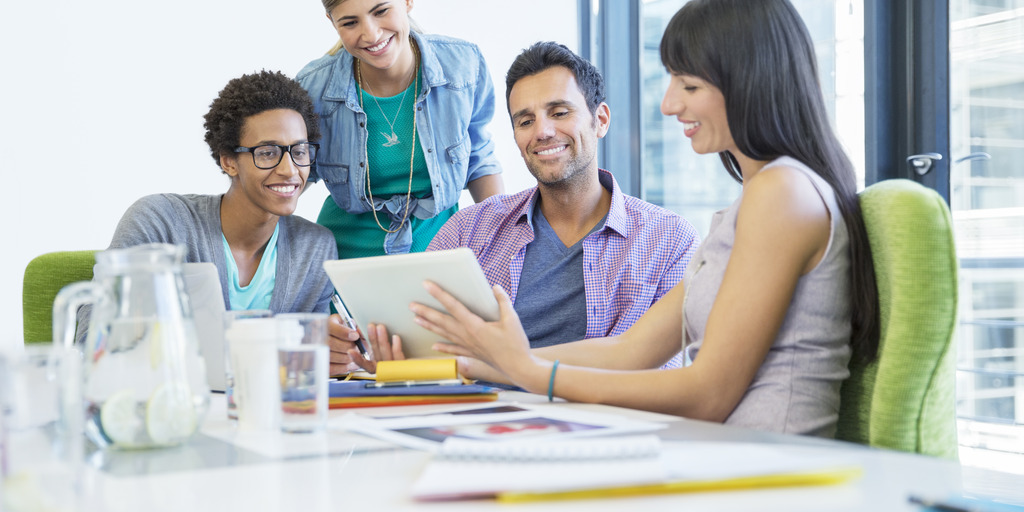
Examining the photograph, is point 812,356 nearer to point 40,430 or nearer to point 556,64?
point 40,430

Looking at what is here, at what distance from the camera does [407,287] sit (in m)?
1.36

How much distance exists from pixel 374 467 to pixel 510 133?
3342mm

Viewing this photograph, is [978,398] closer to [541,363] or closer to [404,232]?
[404,232]

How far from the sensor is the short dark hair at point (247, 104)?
7.51 ft

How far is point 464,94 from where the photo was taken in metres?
2.56

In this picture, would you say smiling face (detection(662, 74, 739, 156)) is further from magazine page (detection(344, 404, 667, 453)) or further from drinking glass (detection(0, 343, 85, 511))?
drinking glass (detection(0, 343, 85, 511))

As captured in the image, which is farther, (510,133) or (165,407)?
(510,133)

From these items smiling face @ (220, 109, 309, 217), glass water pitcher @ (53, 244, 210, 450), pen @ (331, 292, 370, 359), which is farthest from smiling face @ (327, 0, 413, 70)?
glass water pitcher @ (53, 244, 210, 450)

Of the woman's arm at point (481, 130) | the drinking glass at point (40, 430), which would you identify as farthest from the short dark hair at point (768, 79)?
the woman's arm at point (481, 130)

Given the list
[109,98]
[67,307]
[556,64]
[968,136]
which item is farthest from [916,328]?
[109,98]

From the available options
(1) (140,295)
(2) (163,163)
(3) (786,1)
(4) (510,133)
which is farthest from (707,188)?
(1) (140,295)

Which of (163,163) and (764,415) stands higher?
(163,163)

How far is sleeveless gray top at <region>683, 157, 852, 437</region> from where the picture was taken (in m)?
1.15

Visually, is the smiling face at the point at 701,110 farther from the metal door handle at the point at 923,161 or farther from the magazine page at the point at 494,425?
the metal door handle at the point at 923,161
